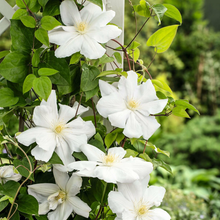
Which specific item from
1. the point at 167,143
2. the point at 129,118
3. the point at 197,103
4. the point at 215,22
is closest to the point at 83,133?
the point at 129,118

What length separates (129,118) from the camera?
51cm

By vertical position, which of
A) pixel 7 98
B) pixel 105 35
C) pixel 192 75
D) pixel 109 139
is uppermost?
pixel 105 35

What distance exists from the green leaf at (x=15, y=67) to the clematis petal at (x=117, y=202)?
0.30 meters

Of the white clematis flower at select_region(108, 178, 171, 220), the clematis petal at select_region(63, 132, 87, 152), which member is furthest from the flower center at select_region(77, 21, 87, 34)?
the white clematis flower at select_region(108, 178, 171, 220)

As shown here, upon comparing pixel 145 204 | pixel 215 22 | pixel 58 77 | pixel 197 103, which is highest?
pixel 58 77

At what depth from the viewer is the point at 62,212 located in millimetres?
530

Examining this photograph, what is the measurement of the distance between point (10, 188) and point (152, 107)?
0.34 meters

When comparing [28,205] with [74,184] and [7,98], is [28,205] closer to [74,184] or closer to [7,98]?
[74,184]

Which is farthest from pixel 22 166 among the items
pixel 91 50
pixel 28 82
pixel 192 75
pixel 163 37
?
pixel 192 75

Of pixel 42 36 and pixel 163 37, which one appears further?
pixel 163 37

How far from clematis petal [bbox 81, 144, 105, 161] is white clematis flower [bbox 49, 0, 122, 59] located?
18 centimetres

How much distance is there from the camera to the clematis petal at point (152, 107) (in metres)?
0.51

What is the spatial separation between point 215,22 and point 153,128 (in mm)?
5158

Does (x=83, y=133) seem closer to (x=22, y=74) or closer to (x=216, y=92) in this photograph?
(x=22, y=74)
